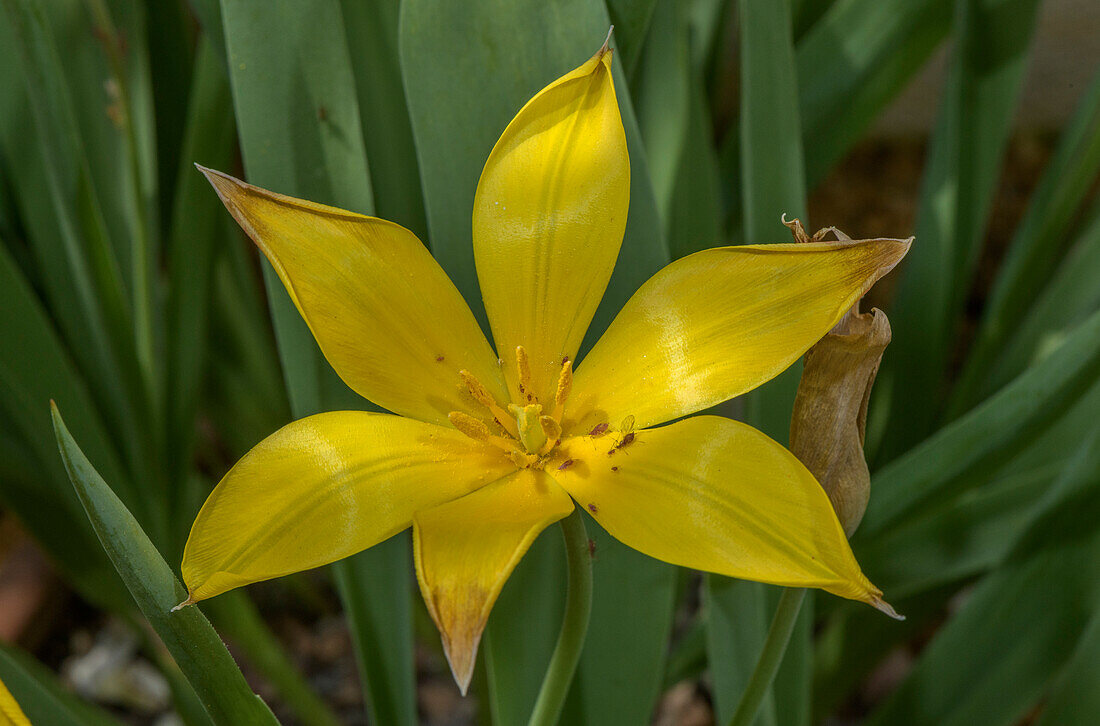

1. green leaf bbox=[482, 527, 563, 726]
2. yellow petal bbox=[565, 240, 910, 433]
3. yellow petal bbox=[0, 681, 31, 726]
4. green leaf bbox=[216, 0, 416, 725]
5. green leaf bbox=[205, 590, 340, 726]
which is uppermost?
green leaf bbox=[216, 0, 416, 725]

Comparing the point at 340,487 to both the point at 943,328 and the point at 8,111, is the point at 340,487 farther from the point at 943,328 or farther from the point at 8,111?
the point at 943,328

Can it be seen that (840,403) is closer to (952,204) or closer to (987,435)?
(987,435)

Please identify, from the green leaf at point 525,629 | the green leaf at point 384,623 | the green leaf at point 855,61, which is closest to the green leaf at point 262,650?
the green leaf at point 384,623

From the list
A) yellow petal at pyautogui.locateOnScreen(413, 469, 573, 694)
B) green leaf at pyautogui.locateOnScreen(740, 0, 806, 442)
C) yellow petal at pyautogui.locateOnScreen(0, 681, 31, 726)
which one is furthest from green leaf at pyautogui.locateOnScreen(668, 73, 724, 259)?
yellow petal at pyautogui.locateOnScreen(0, 681, 31, 726)

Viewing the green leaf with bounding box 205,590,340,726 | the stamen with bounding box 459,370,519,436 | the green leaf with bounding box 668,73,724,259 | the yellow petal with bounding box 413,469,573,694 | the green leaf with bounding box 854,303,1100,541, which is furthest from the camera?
the green leaf with bounding box 205,590,340,726

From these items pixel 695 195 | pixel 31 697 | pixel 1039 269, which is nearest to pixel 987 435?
pixel 695 195

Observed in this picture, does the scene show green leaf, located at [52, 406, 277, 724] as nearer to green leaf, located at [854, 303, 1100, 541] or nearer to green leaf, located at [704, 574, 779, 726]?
green leaf, located at [704, 574, 779, 726]

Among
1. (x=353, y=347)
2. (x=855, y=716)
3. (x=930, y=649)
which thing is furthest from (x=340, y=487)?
(x=855, y=716)
